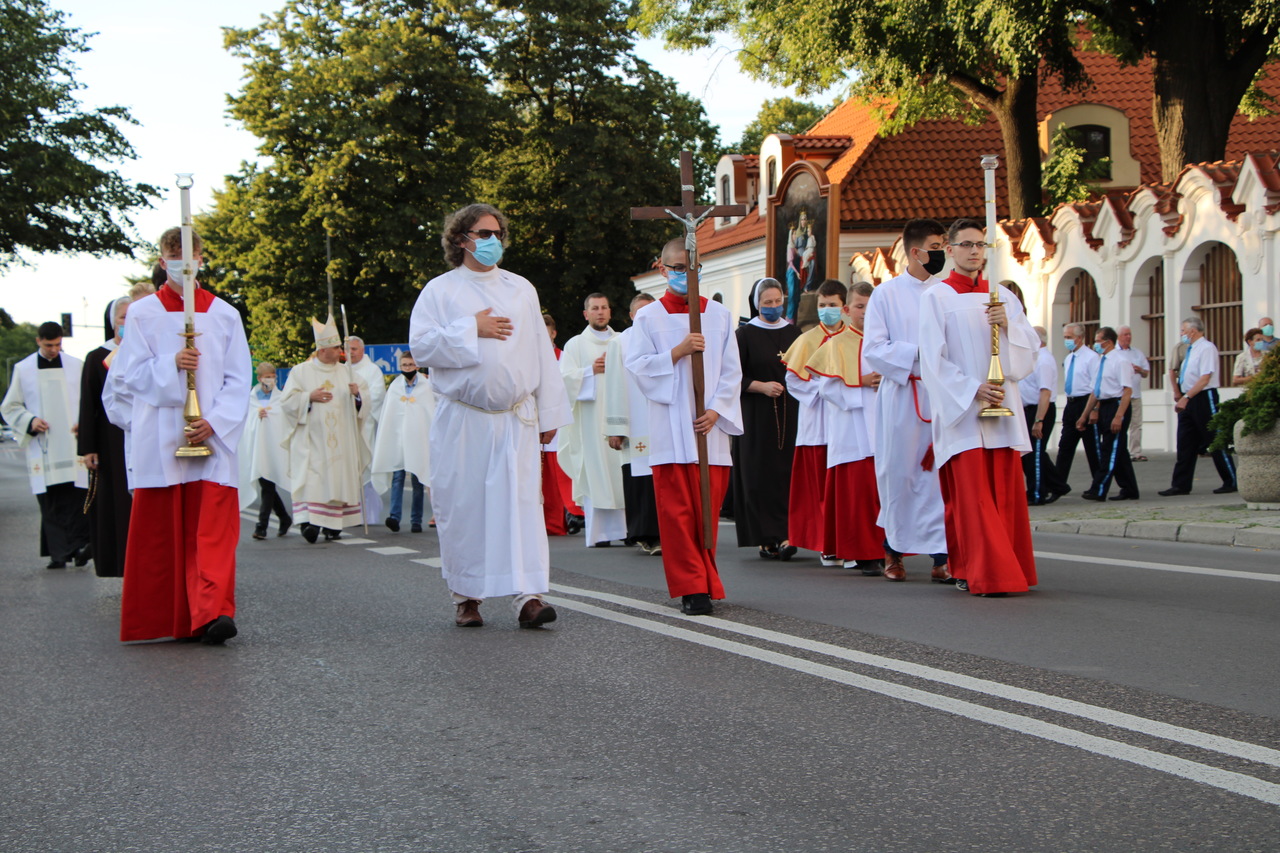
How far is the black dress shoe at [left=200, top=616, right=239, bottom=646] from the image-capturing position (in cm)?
774

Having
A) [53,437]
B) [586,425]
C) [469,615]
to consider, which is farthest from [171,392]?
[586,425]

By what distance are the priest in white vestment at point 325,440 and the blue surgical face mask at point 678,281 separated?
659cm

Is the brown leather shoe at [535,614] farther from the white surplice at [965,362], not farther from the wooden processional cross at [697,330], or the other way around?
the white surplice at [965,362]

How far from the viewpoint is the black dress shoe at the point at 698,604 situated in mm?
8336

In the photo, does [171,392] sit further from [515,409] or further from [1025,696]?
[1025,696]

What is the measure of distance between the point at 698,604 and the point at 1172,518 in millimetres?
6621

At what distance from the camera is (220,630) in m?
7.75

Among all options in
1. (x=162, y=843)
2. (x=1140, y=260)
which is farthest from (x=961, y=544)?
(x=1140, y=260)

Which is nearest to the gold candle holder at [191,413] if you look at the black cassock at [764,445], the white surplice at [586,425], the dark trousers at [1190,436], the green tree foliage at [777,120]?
the black cassock at [764,445]

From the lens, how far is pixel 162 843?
4258mm

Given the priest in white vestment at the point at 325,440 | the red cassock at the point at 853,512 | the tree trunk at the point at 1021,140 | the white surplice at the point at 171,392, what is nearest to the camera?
the white surplice at the point at 171,392

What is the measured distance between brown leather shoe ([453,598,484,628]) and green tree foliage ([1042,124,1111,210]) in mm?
26321

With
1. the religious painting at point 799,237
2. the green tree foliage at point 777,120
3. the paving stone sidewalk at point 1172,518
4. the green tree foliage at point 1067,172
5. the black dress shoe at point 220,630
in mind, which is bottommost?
the black dress shoe at point 220,630

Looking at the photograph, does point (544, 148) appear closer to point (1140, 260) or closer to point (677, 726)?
point (1140, 260)
